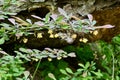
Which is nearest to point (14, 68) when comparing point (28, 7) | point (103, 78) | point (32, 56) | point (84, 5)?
point (32, 56)

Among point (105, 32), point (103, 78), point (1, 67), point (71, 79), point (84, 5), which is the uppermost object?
point (105, 32)

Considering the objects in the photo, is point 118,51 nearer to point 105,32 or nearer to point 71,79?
point 105,32

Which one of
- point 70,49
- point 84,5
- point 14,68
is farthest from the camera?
point 70,49

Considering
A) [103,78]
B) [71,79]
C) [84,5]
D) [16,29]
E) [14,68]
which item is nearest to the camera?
[16,29]

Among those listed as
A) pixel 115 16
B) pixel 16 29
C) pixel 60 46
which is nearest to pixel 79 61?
pixel 60 46

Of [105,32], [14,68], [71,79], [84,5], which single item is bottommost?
[14,68]

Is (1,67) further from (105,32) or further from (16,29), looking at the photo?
(105,32)

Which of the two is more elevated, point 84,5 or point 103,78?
point 84,5

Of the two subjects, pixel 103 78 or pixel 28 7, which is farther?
pixel 103 78

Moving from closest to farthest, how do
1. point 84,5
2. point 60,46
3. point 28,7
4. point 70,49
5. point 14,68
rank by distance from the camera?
point 14,68, point 28,7, point 84,5, point 60,46, point 70,49
